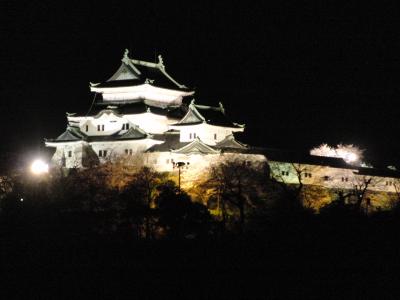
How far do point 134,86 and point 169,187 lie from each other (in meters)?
11.9

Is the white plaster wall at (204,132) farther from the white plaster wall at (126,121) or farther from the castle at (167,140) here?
the white plaster wall at (126,121)

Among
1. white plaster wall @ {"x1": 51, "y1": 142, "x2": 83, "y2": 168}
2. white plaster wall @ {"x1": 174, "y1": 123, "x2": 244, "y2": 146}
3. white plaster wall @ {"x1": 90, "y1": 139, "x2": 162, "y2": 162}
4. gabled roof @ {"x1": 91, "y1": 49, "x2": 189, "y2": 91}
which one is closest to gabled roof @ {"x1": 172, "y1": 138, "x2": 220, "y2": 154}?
white plaster wall @ {"x1": 174, "y1": 123, "x2": 244, "y2": 146}

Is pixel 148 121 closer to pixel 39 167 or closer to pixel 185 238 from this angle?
pixel 39 167

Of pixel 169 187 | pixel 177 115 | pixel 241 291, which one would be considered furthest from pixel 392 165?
pixel 241 291

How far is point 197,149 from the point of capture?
199ft

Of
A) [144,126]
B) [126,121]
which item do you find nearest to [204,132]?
[144,126]

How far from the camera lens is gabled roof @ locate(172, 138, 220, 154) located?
6047 cm

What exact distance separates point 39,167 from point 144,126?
616cm

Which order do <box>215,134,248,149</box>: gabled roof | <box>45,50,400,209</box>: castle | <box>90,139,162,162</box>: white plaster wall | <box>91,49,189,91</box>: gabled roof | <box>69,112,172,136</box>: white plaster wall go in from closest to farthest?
<box>45,50,400,209</box>: castle
<box>215,134,248,149</box>: gabled roof
<box>90,139,162,162</box>: white plaster wall
<box>69,112,172,136</box>: white plaster wall
<box>91,49,189,91</box>: gabled roof

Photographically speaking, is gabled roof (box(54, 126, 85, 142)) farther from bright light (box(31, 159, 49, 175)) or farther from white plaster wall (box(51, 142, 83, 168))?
bright light (box(31, 159, 49, 175))

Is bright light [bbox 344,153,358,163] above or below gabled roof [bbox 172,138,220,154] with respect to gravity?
above

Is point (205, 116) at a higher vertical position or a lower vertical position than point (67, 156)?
higher

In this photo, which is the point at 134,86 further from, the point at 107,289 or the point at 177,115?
the point at 107,289

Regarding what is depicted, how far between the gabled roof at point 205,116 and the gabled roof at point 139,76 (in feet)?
11.1
